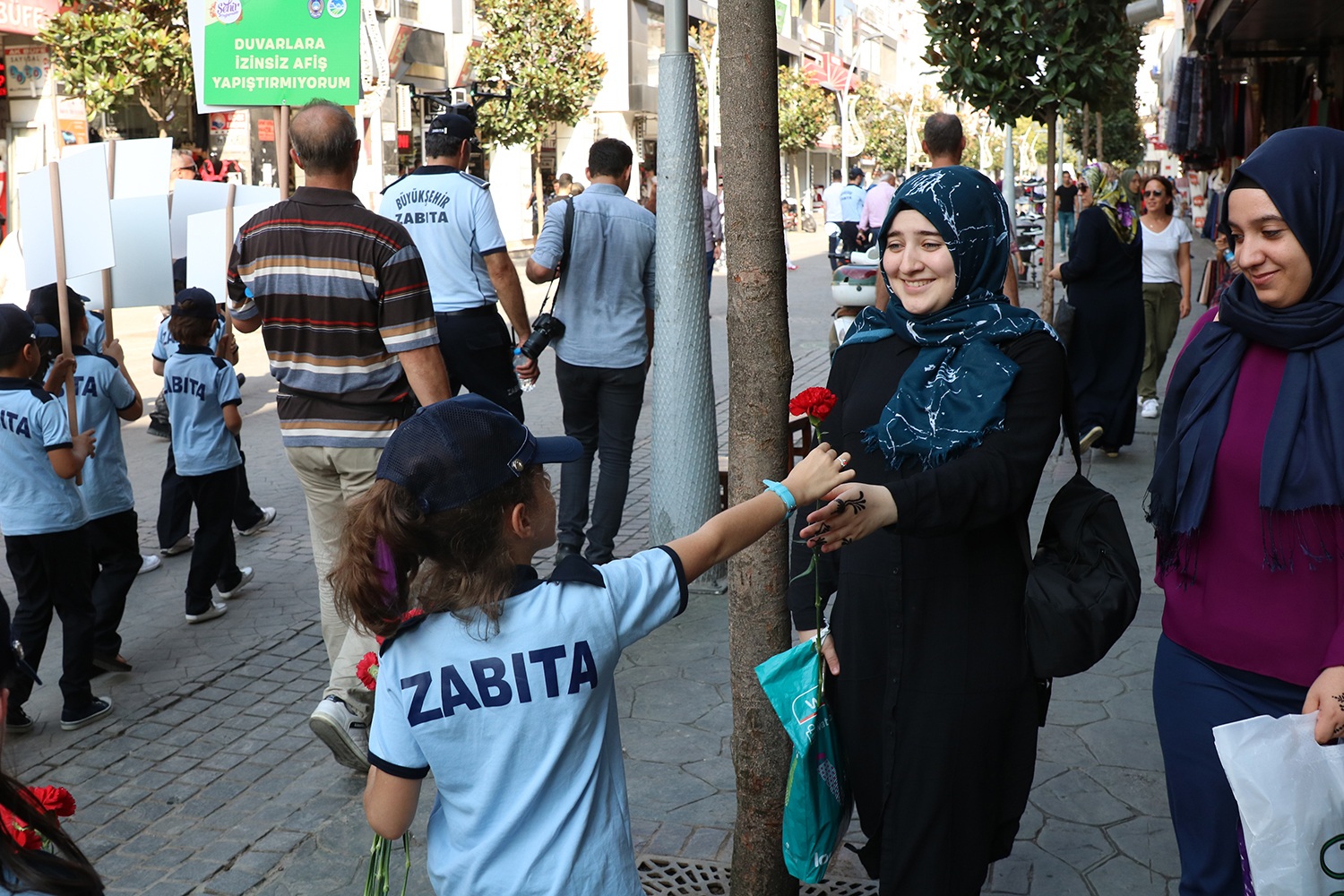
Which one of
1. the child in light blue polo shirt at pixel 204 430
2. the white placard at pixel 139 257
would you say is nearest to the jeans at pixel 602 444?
the child in light blue polo shirt at pixel 204 430

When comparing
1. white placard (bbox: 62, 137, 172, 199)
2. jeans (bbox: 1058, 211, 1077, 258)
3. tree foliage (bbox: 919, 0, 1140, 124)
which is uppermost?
tree foliage (bbox: 919, 0, 1140, 124)

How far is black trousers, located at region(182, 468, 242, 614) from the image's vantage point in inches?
224

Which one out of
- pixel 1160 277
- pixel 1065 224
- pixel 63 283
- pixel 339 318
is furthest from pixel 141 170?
pixel 1065 224

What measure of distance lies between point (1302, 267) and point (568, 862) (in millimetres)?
1705

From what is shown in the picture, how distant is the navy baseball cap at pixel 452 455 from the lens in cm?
196

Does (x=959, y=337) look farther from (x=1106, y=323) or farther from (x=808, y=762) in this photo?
(x=1106, y=323)

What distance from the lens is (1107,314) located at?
7.97 m

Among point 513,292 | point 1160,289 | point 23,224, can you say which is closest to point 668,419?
point 513,292

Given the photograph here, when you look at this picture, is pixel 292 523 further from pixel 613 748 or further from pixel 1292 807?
pixel 1292 807

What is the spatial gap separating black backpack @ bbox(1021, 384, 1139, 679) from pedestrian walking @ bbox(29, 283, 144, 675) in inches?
160

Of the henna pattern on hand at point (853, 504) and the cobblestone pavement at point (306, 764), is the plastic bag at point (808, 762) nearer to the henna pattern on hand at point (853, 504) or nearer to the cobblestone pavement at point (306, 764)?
the henna pattern on hand at point (853, 504)

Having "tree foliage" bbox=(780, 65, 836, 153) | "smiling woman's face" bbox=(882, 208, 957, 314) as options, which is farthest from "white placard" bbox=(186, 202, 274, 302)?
"tree foliage" bbox=(780, 65, 836, 153)

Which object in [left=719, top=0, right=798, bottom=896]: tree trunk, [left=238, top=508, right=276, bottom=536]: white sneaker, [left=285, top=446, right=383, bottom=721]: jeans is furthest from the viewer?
[left=238, top=508, right=276, bottom=536]: white sneaker

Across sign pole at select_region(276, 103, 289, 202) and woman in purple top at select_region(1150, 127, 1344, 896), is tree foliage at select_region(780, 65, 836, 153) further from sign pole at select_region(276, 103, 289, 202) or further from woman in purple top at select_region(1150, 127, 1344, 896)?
woman in purple top at select_region(1150, 127, 1344, 896)
